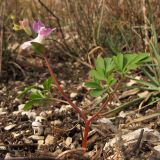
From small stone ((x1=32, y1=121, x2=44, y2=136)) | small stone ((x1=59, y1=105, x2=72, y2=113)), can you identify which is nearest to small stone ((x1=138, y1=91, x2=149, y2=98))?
small stone ((x1=59, y1=105, x2=72, y2=113))

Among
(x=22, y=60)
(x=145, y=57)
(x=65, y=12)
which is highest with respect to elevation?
(x=145, y=57)

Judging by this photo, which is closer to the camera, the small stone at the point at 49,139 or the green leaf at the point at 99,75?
the green leaf at the point at 99,75

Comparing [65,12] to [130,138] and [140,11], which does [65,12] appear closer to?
[140,11]

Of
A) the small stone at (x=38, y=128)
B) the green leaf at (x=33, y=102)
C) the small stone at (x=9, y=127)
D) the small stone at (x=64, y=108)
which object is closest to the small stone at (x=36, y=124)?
the small stone at (x=38, y=128)

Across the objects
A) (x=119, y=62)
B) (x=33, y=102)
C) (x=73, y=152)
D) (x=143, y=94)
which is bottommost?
(x=143, y=94)

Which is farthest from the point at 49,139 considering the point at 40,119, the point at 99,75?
the point at 99,75

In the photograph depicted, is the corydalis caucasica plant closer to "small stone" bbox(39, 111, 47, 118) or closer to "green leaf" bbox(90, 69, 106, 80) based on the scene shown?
"green leaf" bbox(90, 69, 106, 80)

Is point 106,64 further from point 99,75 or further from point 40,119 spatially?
point 40,119

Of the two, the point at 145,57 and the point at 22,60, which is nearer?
the point at 145,57

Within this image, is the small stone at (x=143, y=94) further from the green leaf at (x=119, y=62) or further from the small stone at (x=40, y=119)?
the green leaf at (x=119, y=62)

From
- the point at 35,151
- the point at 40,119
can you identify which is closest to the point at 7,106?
the point at 40,119

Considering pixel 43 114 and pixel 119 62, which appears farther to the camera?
pixel 43 114
